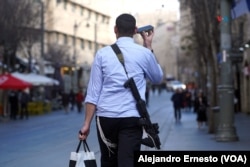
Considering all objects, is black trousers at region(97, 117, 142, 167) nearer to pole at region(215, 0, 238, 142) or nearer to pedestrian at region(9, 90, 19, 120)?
pole at region(215, 0, 238, 142)

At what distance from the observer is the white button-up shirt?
17.7 ft

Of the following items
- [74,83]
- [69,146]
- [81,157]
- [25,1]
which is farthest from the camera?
[74,83]

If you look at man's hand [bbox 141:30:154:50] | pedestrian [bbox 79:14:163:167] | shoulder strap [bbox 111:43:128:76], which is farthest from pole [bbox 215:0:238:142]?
shoulder strap [bbox 111:43:128:76]

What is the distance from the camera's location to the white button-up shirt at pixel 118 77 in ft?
17.7

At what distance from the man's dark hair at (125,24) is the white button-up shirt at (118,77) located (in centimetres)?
6

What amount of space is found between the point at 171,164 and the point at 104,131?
0.95m

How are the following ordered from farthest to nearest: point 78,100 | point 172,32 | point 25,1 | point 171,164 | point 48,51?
point 172,32
point 48,51
point 78,100
point 25,1
point 171,164

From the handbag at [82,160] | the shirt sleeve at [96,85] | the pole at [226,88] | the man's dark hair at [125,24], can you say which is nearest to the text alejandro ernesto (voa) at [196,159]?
the handbag at [82,160]

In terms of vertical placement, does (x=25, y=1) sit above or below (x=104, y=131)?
above

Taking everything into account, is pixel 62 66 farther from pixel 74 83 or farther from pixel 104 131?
pixel 104 131

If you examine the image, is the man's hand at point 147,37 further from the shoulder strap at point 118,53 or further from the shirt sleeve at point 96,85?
the shirt sleeve at point 96,85

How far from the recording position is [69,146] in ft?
59.3

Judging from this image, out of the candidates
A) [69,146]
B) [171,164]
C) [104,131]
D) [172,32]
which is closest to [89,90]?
[104,131]

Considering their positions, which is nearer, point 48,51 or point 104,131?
point 104,131
